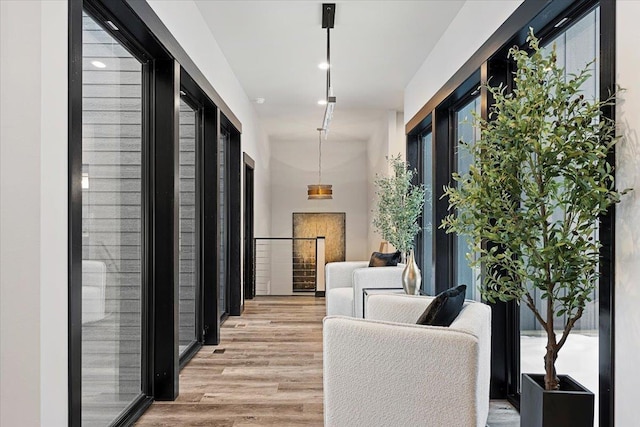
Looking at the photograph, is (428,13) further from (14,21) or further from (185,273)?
(14,21)

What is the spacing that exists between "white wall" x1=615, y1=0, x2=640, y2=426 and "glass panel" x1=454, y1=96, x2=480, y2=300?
7.49 ft

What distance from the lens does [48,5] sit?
1.79 m

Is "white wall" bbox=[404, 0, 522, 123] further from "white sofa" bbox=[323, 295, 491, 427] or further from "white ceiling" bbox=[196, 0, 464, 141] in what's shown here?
"white sofa" bbox=[323, 295, 491, 427]

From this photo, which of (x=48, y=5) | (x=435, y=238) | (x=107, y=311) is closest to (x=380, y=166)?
(x=435, y=238)

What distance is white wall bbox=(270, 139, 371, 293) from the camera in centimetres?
Answer: 1078

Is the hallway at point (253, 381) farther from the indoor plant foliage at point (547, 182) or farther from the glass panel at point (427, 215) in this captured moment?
the indoor plant foliage at point (547, 182)

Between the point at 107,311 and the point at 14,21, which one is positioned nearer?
the point at 14,21

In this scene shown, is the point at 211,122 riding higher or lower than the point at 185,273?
higher


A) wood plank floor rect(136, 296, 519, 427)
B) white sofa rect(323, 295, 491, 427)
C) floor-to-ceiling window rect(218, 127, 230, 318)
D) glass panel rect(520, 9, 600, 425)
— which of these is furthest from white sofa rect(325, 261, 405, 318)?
white sofa rect(323, 295, 491, 427)

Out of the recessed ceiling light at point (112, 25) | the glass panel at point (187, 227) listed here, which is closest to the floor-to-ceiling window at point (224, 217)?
the glass panel at point (187, 227)

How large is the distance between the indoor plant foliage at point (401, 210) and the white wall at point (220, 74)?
202 cm

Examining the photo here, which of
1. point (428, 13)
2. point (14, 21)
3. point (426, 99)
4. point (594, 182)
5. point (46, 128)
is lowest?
point (594, 182)

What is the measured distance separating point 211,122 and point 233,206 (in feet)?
5.22

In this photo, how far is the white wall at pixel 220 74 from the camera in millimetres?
3520
